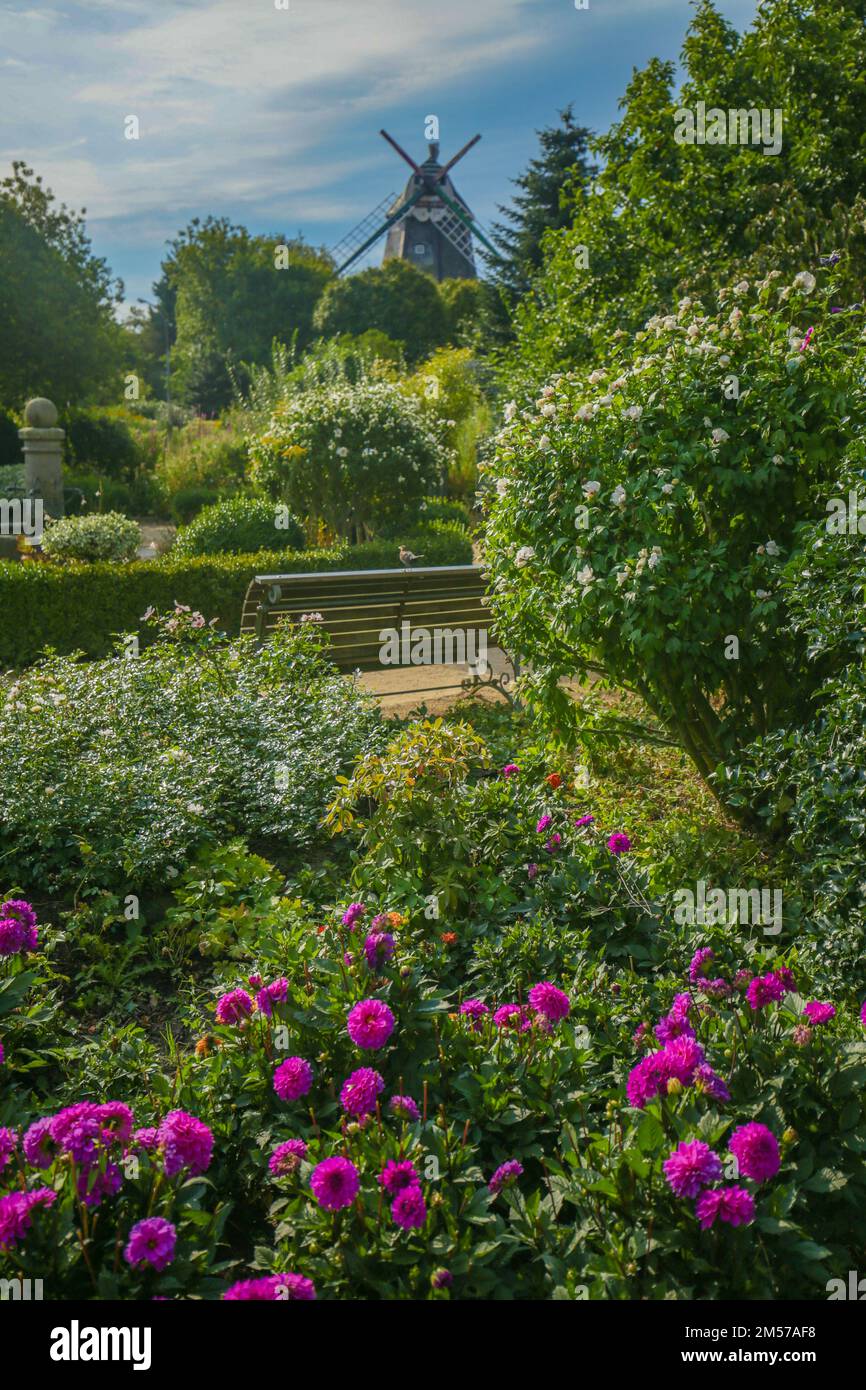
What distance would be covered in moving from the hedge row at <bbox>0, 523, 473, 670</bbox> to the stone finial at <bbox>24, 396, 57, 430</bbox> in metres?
7.81

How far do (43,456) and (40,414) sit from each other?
2.30ft

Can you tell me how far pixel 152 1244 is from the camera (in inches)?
78.1

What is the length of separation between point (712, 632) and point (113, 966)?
2.61 meters

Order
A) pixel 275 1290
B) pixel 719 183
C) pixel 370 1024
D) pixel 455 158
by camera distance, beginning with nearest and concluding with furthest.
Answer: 1. pixel 275 1290
2. pixel 370 1024
3. pixel 719 183
4. pixel 455 158

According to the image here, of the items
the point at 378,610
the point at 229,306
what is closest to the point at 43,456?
the point at 378,610

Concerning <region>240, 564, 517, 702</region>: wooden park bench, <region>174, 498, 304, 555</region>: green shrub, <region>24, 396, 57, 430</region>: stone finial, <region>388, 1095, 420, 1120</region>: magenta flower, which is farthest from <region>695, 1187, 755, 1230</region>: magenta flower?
<region>24, 396, 57, 430</region>: stone finial

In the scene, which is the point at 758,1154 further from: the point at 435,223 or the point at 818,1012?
the point at 435,223

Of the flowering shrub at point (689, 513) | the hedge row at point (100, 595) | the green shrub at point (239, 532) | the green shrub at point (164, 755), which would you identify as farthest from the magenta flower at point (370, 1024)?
the green shrub at point (239, 532)

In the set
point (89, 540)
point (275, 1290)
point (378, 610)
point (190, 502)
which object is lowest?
point (275, 1290)

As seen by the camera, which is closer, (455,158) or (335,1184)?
(335,1184)

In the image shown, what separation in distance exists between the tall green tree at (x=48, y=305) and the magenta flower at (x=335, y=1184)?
2654 centimetres

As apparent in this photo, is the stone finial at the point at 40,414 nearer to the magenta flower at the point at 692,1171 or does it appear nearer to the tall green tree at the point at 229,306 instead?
the magenta flower at the point at 692,1171

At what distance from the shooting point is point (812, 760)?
3.62 m

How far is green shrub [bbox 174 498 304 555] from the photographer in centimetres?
1352
